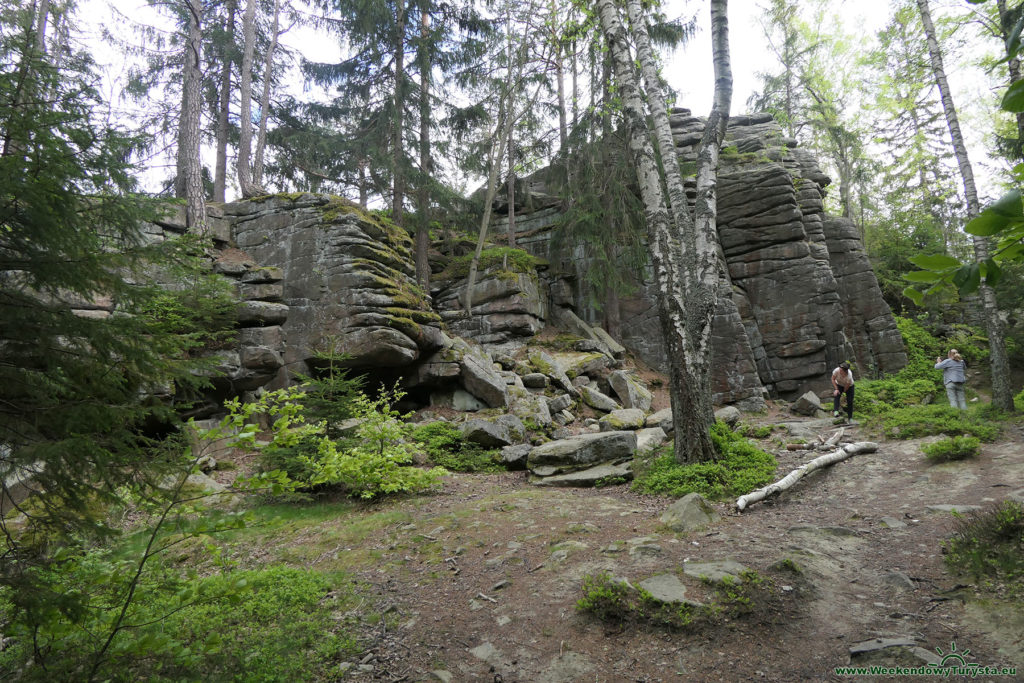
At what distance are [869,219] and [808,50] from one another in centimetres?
925

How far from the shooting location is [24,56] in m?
2.74

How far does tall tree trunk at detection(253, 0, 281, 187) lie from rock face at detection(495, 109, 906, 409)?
35.3ft

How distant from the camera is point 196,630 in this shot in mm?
3670

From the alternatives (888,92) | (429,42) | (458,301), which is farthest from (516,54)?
(888,92)

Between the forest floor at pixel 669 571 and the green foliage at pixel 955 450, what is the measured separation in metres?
A: 0.17

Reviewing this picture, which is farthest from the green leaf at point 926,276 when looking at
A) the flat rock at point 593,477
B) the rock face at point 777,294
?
the rock face at point 777,294

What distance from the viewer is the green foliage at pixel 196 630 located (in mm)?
2611

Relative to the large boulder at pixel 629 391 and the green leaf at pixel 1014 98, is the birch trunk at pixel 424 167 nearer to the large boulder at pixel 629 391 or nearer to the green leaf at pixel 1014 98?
the large boulder at pixel 629 391

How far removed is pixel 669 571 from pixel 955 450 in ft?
17.8

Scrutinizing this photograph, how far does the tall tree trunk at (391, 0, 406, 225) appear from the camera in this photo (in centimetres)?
1634

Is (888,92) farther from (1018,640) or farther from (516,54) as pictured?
(1018,640)

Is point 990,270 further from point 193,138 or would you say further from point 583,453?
point 193,138

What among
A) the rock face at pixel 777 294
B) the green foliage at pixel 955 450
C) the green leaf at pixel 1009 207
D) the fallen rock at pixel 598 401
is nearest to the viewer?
the green leaf at pixel 1009 207

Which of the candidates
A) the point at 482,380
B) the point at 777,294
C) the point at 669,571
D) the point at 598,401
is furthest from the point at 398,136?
the point at 669,571
